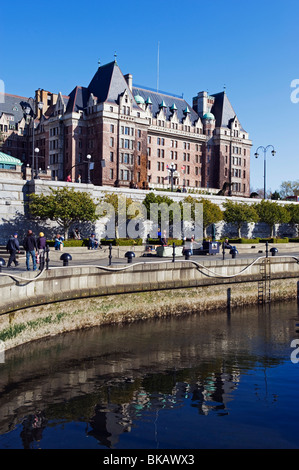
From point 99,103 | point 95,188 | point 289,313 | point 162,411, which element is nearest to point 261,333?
point 289,313

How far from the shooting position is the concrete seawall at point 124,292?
17.2 m

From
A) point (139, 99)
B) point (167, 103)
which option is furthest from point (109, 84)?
point (167, 103)

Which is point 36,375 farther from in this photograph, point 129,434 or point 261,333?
point 261,333

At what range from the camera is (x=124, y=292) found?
2198 cm

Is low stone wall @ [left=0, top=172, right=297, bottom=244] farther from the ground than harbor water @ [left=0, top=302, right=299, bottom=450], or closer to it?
farther from the ground

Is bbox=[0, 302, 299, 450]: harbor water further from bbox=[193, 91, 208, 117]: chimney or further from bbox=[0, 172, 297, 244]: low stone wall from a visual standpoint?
bbox=[193, 91, 208, 117]: chimney

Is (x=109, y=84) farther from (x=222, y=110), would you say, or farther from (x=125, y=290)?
(x=125, y=290)

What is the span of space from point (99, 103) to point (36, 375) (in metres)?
65.8

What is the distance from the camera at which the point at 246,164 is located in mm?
98938

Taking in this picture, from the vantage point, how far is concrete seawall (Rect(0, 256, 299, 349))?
17250mm

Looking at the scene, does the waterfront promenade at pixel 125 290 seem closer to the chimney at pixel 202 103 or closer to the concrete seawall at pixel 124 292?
the concrete seawall at pixel 124 292

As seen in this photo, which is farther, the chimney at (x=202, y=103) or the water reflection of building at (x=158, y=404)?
the chimney at (x=202, y=103)

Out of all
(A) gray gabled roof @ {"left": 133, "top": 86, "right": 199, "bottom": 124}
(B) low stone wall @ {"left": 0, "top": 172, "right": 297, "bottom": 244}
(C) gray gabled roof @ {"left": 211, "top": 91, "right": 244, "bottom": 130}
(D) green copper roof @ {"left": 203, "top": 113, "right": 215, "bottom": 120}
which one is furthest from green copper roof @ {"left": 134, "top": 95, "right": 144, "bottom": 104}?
(B) low stone wall @ {"left": 0, "top": 172, "right": 297, "bottom": 244}

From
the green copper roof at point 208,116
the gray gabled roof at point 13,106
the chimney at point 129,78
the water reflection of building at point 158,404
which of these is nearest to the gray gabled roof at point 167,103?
the green copper roof at point 208,116
